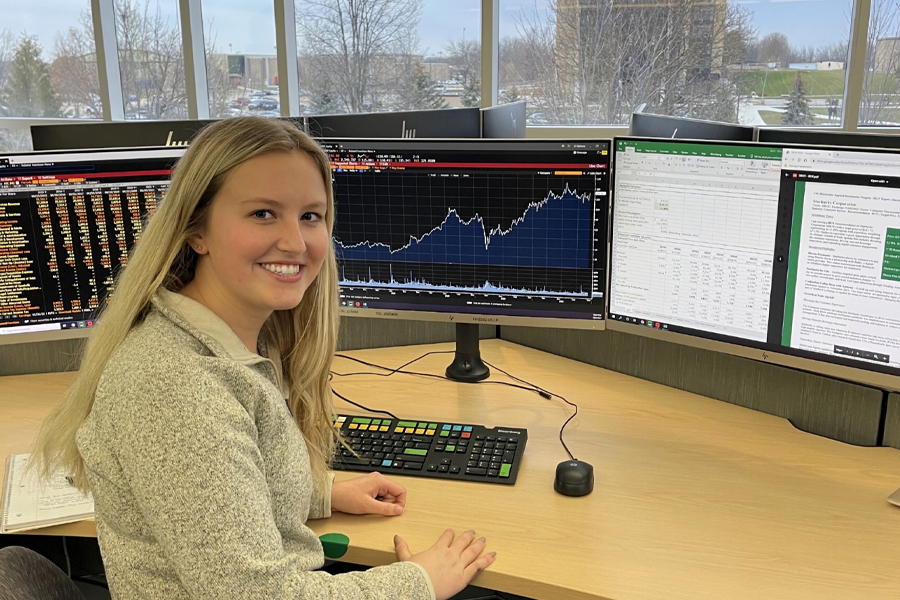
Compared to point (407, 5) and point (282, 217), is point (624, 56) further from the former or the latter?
point (282, 217)

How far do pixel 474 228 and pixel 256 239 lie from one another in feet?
2.01

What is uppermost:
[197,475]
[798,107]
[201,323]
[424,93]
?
[424,93]

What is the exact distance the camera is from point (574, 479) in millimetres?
1249

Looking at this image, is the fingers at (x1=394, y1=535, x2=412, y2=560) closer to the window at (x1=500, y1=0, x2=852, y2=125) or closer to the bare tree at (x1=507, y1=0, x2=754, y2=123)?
the window at (x1=500, y1=0, x2=852, y2=125)

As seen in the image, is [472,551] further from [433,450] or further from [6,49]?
[6,49]

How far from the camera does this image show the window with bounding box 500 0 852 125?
3686mm

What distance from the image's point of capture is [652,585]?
1.02 m

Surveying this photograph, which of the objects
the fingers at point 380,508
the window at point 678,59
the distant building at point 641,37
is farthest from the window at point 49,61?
the fingers at point 380,508

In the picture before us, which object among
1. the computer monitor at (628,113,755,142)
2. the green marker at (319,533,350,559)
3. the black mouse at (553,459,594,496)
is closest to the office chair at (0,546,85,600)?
the green marker at (319,533,350,559)

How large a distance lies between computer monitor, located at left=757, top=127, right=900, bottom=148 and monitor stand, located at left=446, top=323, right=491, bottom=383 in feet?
2.44

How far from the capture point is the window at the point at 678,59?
12.1ft

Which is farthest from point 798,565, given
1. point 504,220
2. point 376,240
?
point 376,240

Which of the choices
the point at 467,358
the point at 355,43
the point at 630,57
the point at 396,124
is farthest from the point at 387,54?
the point at 467,358

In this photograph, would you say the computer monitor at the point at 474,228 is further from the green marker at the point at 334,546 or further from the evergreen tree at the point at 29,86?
the evergreen tree at the point at 29,86
